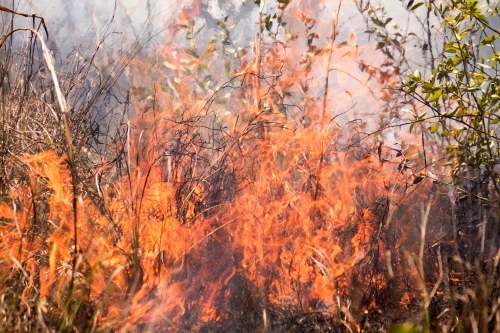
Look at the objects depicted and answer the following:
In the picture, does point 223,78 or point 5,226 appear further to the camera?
point 223,78

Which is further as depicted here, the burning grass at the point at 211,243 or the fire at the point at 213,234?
the fire at the point at 213,234

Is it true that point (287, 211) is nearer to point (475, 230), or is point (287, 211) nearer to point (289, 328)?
point (289, 328)

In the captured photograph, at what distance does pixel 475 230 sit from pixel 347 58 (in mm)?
1455

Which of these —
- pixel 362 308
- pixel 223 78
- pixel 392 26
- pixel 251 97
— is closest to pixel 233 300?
→ pixel 362 308

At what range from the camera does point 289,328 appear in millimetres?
1787

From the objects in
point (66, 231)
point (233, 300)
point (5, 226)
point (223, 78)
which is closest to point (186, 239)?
point (233, 300)

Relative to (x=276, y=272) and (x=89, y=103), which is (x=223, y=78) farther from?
(x=276, y=272)

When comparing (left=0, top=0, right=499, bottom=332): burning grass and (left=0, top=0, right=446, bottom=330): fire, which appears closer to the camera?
(left=0, top=0, right=499, bottom=332): burning grass

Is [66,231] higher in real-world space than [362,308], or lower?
higher

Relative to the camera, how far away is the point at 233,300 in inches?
79.2

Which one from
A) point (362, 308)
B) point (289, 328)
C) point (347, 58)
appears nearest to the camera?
point (289, 328)

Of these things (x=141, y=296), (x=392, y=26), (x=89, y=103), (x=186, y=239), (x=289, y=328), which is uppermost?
(x=392, y=26)

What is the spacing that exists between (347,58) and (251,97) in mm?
762

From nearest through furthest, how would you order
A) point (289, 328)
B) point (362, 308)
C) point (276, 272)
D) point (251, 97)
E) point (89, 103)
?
1. point (289, 328)
2. point (362, 308)
3. point (276, 272)
4. point (89, 103)
5. point (251, 97)
